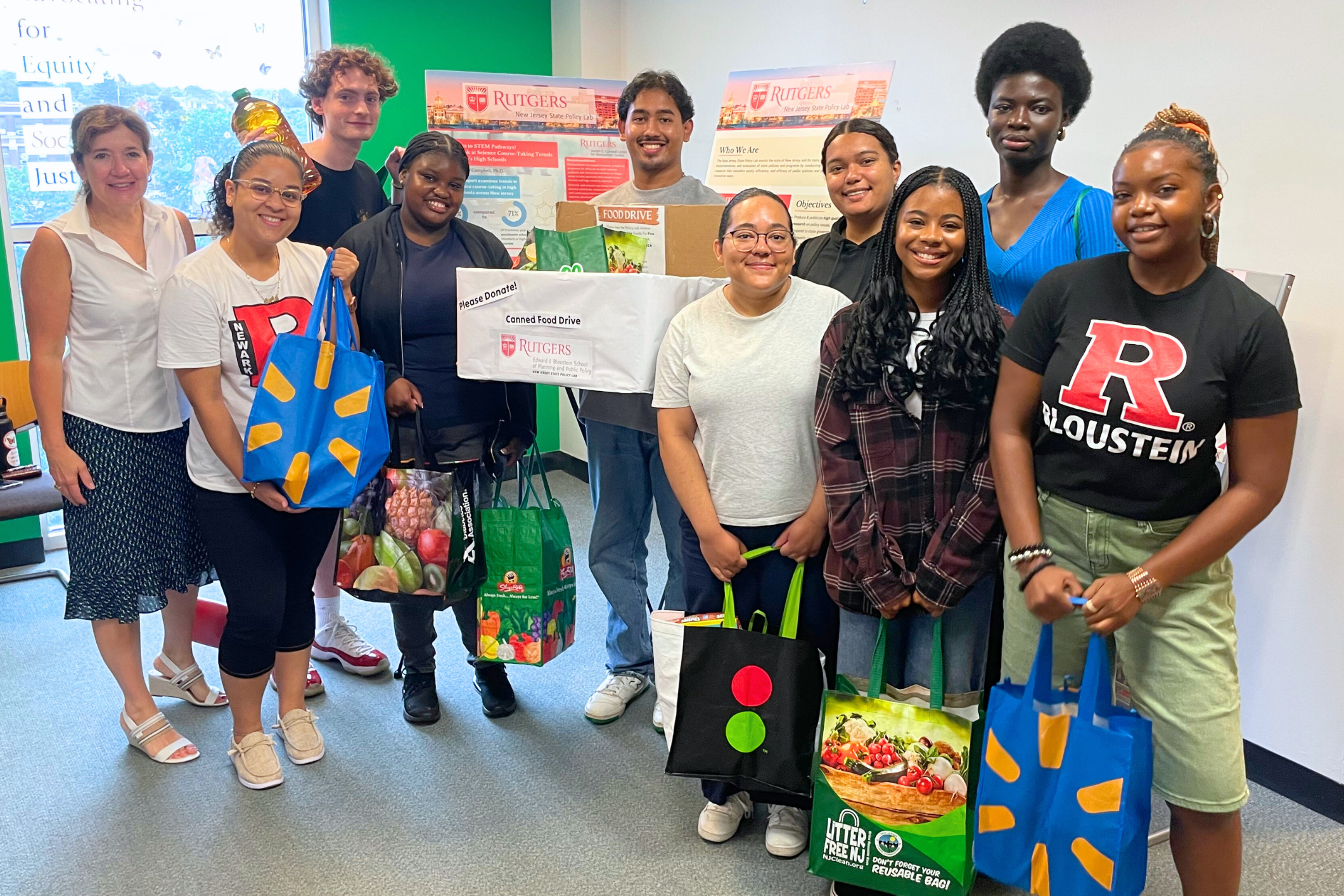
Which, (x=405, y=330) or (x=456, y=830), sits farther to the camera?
(x=405, y=330)

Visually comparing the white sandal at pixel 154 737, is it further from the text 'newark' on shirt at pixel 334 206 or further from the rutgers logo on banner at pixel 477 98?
the rutgers logo on banner at pixel 477 98

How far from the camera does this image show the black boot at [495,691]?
289cm

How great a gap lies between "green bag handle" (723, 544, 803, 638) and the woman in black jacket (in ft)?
2.82

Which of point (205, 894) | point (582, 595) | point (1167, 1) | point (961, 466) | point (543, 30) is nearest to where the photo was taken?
point (961, 466)

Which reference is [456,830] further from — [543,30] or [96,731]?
[543,30]

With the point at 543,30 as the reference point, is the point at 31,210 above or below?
below

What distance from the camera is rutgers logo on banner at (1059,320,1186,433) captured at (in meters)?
1.59

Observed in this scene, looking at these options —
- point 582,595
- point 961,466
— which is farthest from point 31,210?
point 961,466

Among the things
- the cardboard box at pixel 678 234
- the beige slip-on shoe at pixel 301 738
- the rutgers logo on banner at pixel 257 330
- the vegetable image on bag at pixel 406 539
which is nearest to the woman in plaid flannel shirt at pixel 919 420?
the cardboard box at pixel 678 234

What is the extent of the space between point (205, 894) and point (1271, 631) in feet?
8.38

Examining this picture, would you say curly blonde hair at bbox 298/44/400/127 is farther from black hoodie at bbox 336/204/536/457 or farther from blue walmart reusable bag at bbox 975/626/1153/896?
blue walmart reusable bag at bbox 975/626/1153/896

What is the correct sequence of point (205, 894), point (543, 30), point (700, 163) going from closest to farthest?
point (205, 894)
point (700, 163)
point (543, 30)

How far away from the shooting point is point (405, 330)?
8.35ft

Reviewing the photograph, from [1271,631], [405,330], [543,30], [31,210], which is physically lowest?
[1271,631]
